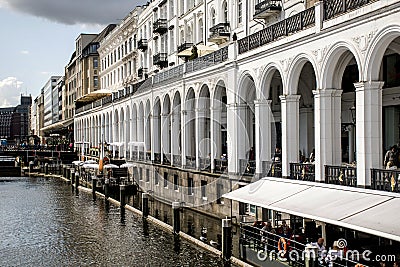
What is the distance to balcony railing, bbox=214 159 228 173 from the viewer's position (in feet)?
110

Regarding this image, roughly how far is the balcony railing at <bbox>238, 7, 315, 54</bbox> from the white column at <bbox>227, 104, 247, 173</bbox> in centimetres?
322

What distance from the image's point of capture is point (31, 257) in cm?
2506

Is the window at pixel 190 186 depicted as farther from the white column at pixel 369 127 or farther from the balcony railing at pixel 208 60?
the white column at pixel 369 127


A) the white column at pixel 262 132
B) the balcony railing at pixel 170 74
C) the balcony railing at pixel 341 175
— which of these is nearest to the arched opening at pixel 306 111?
the white column at pixel 262 132

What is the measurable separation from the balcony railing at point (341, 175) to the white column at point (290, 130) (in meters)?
3.65

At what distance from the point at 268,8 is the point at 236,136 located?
790 cm

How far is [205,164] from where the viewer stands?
121 ft

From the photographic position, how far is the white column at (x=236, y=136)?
32281mm

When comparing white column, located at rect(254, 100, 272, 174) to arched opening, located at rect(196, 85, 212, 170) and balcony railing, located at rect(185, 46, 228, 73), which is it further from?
arched opening, located at rect(196, 85, 212, 170)

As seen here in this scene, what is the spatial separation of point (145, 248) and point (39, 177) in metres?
49.1

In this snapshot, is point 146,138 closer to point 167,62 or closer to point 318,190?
point 167,62

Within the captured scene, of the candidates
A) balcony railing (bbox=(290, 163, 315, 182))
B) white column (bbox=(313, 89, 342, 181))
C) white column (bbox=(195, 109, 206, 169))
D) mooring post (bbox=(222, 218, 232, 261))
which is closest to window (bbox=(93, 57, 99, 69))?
white column (bbox=(195, 109, 206, 169))

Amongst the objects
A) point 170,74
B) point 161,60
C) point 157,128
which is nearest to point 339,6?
point 170,74

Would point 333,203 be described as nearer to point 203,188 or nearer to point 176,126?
point 203,188
